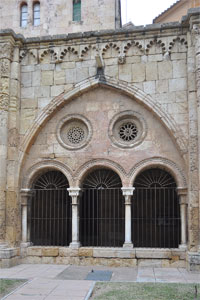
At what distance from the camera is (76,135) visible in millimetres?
10914

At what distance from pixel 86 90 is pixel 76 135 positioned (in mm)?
1303

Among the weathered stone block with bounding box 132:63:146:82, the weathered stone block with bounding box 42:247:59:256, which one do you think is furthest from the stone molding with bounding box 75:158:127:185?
the weathered stone block with bounding box 132:63:146:82

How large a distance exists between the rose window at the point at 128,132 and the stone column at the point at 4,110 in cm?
320

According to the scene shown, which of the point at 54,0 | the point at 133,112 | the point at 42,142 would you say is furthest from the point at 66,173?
the point at 54,0

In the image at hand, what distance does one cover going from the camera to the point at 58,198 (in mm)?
13039

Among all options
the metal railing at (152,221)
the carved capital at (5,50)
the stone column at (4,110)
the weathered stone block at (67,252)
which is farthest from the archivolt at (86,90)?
the metal railing at (152,221)

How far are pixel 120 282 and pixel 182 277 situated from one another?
1.52m

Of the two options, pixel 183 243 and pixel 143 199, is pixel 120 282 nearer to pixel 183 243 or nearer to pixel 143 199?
pixel 183 243

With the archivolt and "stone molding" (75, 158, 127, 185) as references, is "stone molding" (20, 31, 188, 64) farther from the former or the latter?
"stone molding" (75, 158, 127, 185)

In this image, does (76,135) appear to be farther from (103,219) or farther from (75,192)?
(103,219)

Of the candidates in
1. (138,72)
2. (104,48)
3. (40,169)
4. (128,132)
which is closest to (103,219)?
(40,169)

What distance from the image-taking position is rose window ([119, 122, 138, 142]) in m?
10.6

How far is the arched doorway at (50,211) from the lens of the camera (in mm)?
11273

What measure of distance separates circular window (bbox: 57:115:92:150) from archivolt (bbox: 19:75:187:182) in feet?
1.56
